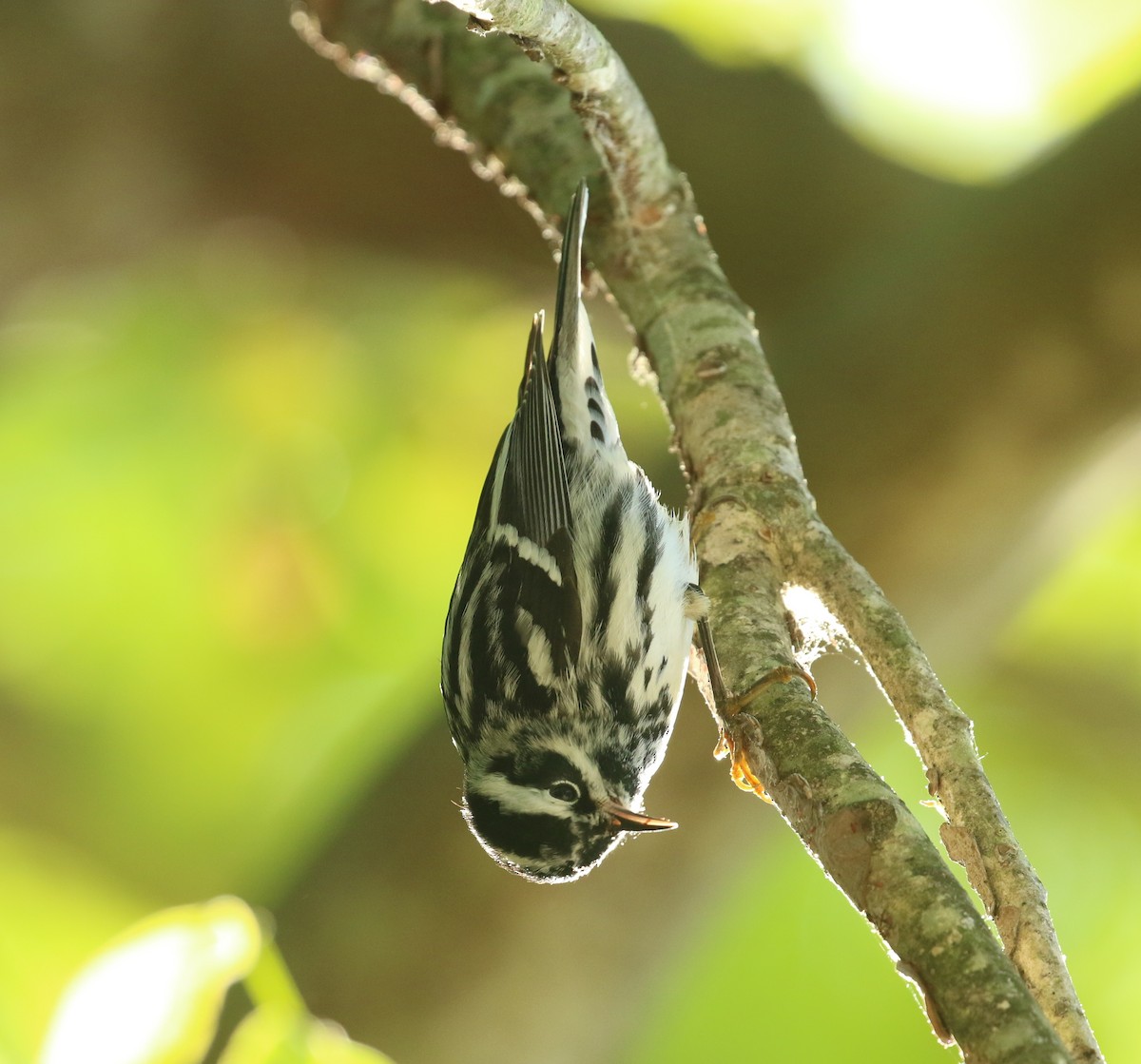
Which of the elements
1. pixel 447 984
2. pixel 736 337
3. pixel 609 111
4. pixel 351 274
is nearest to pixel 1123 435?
pixel 736 337

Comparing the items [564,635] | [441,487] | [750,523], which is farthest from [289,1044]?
[441,487]

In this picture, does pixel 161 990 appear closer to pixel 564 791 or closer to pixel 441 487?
pixel 564 791

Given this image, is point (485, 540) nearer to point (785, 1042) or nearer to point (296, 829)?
point (296, 829)

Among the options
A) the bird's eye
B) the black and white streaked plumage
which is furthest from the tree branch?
the bird's eye

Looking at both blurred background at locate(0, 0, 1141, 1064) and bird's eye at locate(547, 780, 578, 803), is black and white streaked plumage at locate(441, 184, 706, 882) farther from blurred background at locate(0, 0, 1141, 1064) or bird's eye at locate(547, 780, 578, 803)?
blurred background at locate(0, 0, 1141, 1064)

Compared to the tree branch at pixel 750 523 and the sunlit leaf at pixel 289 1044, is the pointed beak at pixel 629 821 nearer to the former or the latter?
the tree branch at pixel 750 523

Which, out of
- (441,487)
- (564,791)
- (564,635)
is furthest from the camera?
(441,487)
